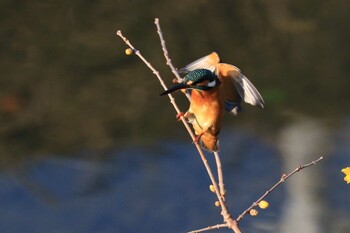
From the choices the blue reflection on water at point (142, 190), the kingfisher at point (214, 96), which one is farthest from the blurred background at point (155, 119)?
the kingfisher at point (214, 96)

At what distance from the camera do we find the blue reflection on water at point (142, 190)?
306cm

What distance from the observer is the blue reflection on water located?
121 inches

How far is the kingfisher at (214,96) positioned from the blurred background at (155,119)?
1.75 metres

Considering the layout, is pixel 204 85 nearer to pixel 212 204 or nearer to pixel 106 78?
pixel 212 204

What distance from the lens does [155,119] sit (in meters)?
3.57

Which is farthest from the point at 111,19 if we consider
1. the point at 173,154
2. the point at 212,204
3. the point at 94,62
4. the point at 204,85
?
the point at 204,85

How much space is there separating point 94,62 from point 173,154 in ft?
2.43

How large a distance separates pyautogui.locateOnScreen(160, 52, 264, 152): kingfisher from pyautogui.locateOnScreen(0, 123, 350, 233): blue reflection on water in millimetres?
1753

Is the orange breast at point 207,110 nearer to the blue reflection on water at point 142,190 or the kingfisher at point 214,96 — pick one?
the kingfisher at point 214,96

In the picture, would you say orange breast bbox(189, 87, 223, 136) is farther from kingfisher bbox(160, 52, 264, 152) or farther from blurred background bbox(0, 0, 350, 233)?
blurred background bbox(0, 0, 350, 233)

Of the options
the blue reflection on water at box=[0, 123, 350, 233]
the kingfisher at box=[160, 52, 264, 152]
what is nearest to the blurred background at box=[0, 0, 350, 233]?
the blue reflection on water at box=[0, 123, 350, 233]

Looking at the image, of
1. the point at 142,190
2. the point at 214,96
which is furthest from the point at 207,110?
the point at 142,190

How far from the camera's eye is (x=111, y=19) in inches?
164

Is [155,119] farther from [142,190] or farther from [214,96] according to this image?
[214,96]
